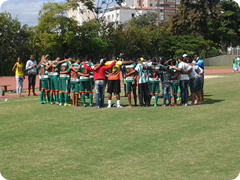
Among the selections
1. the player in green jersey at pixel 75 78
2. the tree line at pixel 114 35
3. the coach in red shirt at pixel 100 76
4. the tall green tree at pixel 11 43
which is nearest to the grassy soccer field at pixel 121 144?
the coach in red shirt at pixel 100 76

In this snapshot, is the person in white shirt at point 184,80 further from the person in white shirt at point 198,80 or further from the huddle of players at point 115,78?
the person in white shirt at point 198,80

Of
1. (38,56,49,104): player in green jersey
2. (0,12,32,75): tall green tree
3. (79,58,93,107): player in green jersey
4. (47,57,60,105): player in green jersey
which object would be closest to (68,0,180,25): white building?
(0,12,32,75): tall green tree

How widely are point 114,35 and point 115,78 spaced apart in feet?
115

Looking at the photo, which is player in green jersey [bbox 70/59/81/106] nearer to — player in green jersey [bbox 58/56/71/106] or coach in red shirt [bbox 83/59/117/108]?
player in green jersey [bbox 58/56/71/106]

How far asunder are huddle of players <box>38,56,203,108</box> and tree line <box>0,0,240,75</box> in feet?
71.0

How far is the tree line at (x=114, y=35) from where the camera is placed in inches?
1586

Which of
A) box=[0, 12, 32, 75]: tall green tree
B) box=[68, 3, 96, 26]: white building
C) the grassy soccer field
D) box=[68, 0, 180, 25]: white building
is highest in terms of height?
box=[68, 0, 180, 25]: white building

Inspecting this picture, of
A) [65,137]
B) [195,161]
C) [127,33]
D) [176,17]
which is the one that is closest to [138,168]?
[195,161]

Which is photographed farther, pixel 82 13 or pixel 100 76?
pixel 82 13

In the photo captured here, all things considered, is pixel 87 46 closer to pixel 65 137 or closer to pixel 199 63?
pixel 199 63

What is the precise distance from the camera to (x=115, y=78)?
14.6m

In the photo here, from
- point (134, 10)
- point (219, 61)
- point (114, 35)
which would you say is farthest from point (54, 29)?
point (134, 10)

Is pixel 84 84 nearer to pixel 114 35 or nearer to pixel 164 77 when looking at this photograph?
pixel 164 77

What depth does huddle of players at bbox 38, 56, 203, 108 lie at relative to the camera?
14.7 meters
